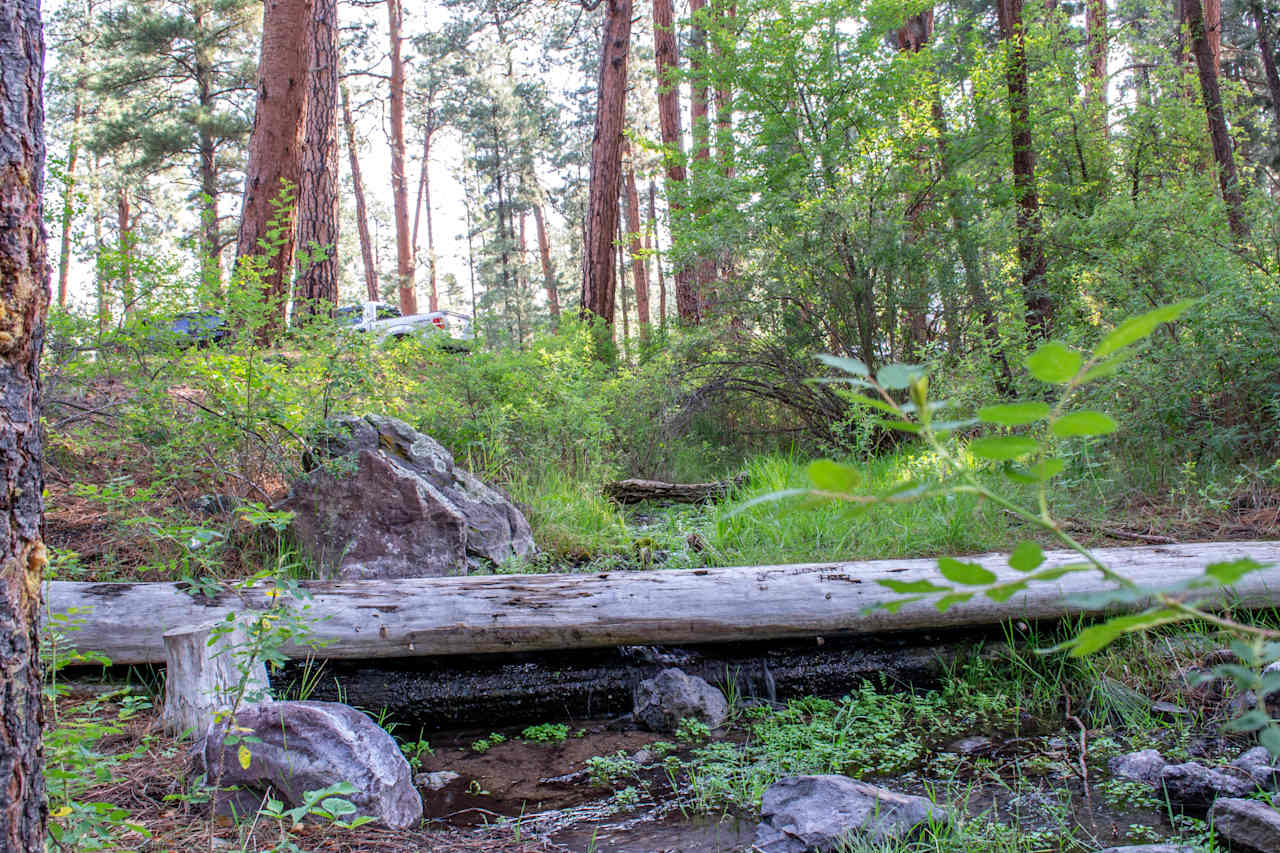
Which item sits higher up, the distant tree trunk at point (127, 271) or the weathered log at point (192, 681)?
the distant tree trunk at point (127, 271)

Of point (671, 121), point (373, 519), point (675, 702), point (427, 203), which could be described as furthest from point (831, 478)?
point (427, 203)

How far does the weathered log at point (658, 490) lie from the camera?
6.93 metres

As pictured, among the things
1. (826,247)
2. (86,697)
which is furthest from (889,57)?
(86,697)

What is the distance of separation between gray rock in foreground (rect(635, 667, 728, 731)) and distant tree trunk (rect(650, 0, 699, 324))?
626cm

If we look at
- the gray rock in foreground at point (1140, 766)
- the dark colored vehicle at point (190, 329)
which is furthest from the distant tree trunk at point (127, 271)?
the gray rock in foreground at point (1140, 766)

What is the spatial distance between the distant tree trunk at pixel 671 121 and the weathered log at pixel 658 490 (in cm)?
345

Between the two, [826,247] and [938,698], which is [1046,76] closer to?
[826,247]

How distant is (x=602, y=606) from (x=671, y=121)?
1111cm

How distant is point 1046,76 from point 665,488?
6.13 metres

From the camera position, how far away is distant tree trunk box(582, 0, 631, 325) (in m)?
11.8

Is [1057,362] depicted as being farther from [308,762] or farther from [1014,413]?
[308,762]

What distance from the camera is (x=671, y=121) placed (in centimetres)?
1352

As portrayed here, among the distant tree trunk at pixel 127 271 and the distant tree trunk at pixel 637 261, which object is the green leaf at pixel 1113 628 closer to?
the distant tree trunk at pixel 127 271

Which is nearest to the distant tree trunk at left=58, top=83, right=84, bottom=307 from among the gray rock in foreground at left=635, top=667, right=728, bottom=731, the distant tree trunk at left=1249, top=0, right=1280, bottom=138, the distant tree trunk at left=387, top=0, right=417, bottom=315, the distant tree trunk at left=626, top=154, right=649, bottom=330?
the gray rock in foreground at left=635, top=667, right=728, bottom=731
